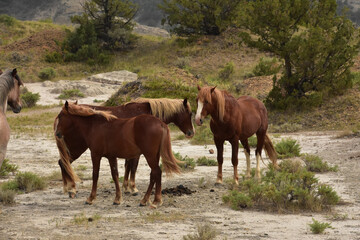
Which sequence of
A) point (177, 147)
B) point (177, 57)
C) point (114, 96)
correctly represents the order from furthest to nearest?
point (177, 57) < point (114, 96) < point (177, 147)

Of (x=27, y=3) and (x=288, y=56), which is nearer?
(x=288, y=56)

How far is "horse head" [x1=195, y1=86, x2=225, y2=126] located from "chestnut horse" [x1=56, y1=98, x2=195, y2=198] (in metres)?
0.29

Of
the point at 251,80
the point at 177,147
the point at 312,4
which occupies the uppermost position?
the point at 312,4

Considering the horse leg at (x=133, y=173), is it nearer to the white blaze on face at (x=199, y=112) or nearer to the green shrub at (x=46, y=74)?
the white blaze on face at (x=199, y=112)

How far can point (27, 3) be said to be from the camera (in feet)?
247

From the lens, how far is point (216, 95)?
9.76 metres

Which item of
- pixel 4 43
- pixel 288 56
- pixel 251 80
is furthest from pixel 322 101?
pixel 4 43

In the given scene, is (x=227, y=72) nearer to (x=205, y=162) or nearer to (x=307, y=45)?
(x=307, y=45)

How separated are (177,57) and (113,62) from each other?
5.90m

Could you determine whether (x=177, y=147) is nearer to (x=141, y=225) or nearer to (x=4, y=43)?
(x=141, y=225)

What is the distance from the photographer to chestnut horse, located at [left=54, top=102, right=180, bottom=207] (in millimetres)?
8109

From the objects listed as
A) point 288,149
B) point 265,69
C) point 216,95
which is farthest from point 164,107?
point 265,69

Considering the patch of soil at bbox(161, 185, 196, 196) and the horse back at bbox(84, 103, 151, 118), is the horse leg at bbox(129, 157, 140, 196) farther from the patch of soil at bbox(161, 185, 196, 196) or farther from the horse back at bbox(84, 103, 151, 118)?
the horse back at bbox(84, 103, 151, 118)

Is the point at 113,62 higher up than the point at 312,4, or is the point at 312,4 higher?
the point at 312,4
